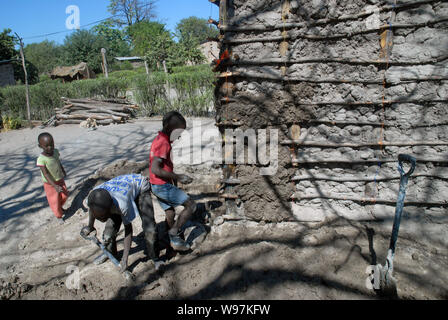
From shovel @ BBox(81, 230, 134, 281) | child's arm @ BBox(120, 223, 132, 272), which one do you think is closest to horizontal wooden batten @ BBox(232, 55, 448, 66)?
child's arm @ BBox(120, 223, 132, 272)

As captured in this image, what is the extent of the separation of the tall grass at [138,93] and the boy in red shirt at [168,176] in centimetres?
923

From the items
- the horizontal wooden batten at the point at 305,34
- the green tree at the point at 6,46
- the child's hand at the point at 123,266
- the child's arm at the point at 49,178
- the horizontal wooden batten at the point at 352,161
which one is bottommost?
the child's hand at the point at 123,266

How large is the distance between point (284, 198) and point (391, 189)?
1204 millimetres

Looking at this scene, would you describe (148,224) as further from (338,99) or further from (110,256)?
(338,99)

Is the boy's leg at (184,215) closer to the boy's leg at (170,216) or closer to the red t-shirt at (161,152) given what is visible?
the boy's leg at (170,216)

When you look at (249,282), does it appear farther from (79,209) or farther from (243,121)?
(79,209)

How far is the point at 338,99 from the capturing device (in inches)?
123

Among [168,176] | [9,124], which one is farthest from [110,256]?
[9,124]

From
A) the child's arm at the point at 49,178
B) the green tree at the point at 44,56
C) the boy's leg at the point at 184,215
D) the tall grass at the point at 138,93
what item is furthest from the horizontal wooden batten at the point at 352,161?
the green tree at the point at 44,56

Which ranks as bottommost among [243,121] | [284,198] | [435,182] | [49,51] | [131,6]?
[284,198]

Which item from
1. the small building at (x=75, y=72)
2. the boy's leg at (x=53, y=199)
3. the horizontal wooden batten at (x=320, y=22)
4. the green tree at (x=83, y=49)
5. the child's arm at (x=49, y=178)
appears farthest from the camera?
the green tree at (x=83, y=49)

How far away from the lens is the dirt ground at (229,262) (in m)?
2.57

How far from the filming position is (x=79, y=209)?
468 centimetres
